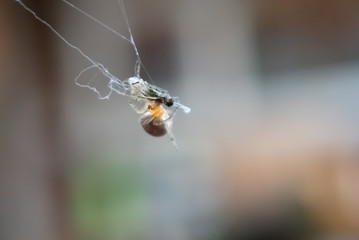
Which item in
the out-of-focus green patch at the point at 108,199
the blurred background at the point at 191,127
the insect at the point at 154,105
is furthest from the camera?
the out-of-focus green patch at the point at 108,199

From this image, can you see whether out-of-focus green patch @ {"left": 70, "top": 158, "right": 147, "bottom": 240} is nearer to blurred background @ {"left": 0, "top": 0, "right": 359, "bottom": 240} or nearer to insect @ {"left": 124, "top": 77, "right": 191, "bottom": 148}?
blurred background @ {"left": 0, "top": 0, "right": 359, "bottom": 240}

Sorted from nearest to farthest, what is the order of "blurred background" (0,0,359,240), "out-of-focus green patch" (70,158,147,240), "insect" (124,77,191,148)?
"insect" (124,77,191,148), "blurred background" (0,0,359,240), "out-of-focus green patch" (70,158,147,240)

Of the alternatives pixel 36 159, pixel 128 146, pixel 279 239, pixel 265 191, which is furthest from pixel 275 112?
pixel 36 159

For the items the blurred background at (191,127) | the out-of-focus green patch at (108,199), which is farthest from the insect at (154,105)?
the out-of-focus green patch at (108,199)

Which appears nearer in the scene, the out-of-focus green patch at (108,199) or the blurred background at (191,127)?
the blurred background at (191,127)

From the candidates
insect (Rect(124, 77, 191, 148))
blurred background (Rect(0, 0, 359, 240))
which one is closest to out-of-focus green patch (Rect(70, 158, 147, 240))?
blurred background (Rect(0, 0, 359, 240))

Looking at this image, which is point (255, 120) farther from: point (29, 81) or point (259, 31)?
point (29, 81)

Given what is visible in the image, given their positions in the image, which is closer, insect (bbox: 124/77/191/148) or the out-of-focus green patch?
insect (bbox: 124/77/191/148)

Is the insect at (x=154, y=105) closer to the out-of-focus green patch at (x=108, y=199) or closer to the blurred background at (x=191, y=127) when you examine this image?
the blurred background at (x=191, y=127)
